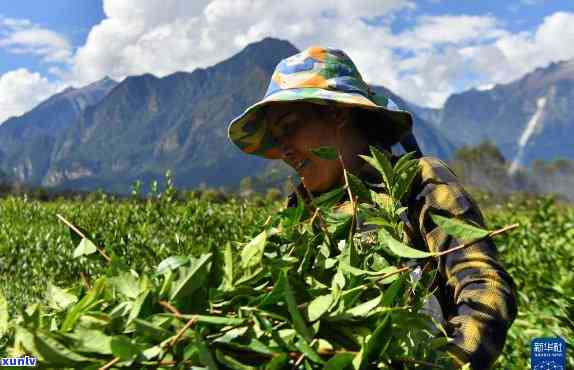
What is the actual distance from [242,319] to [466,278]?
1.19 meters

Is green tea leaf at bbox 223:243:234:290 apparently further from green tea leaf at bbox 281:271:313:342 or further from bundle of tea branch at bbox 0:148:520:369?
green tea leaf at bbox 281:271:313:342

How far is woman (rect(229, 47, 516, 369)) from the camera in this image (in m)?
1.72

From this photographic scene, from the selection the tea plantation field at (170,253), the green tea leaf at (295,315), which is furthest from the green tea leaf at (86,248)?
the tea plantation field at (170,253)

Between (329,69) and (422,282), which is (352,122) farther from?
(422,282)

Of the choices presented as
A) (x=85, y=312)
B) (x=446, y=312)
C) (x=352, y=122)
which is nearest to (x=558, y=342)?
(x=446, y=312)

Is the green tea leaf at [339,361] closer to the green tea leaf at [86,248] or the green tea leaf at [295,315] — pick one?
the green tea leaf at [295,315]

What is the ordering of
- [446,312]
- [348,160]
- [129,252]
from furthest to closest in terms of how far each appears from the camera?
[129,252], [348,160], [446,312]

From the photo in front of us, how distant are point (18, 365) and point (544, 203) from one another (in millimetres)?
6551

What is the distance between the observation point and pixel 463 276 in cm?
190

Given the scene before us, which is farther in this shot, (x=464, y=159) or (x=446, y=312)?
(x=464, y=159)

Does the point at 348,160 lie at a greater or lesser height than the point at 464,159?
greater

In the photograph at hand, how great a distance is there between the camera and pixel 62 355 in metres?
0.83

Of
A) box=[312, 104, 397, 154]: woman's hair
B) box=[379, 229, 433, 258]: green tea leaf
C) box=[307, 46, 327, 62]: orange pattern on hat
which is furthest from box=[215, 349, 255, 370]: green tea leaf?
box=[307, 46, 327, 62]: orange pattern on hat

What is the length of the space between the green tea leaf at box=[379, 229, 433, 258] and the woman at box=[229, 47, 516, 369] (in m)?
0.42
